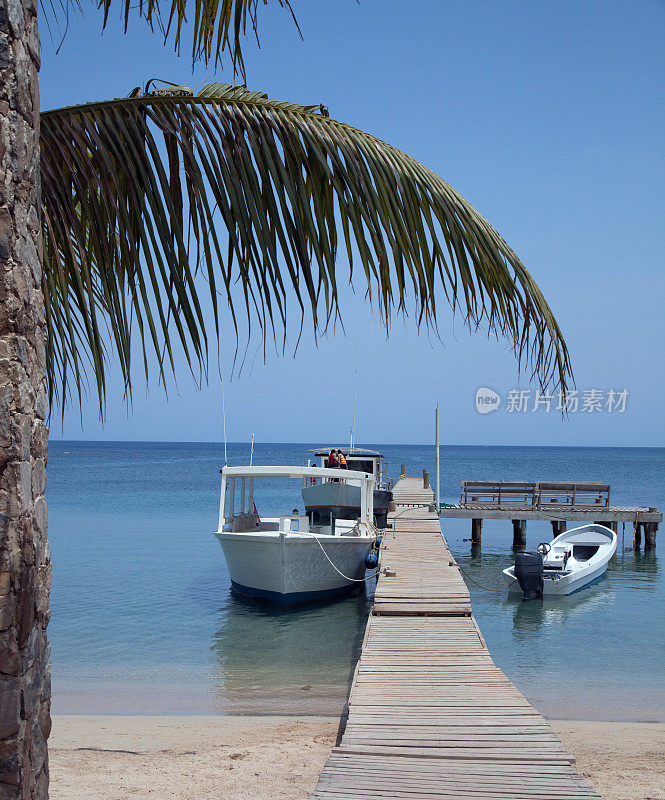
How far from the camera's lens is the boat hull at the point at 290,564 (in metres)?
17.7

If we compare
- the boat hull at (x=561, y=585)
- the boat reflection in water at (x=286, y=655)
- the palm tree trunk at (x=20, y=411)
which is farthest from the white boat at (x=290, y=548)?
the palm tree trunk at (x=20, y=411)

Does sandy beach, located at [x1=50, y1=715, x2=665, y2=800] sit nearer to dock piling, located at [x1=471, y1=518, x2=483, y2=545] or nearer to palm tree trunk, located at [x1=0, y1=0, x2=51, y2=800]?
palm tree trunk, located at [x1=0, y1=0, x2=51, y2=800]

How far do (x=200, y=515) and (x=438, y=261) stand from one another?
1753 inches

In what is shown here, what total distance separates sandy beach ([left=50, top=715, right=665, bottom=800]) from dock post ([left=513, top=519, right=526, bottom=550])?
21.2 meters

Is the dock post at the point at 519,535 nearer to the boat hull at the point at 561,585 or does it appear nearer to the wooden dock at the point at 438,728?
the boat hull at the point at 561,585

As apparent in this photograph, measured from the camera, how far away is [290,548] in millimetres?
17641

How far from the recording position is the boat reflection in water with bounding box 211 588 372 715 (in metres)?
12.1

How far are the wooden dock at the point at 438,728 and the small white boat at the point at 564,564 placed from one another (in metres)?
9.24

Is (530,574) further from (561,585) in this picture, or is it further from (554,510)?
(554,510)

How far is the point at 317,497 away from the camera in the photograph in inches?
876

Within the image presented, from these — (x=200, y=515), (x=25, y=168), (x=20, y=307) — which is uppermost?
(x=25, y=168)

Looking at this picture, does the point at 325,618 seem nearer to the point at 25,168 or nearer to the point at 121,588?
the point at 121,588

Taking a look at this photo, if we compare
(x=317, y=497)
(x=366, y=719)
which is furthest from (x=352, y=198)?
(x=317, y=497)

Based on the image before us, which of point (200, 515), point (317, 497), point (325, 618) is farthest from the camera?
point (200, 515)
